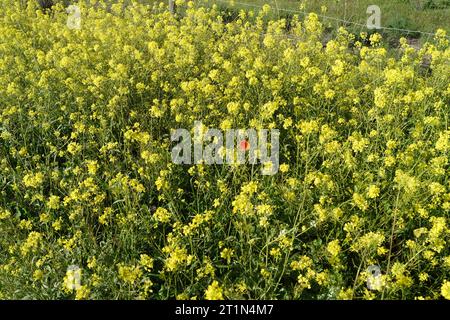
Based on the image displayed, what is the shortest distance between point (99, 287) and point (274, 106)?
191 centimetres

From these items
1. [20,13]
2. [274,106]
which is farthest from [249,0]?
[274,106]

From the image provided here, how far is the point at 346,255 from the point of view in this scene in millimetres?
3119

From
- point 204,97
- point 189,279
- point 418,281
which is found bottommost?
point 418,281

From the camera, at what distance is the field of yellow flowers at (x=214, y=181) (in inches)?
110

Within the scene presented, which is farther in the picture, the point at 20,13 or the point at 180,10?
the point at 180,10

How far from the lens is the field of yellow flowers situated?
2.79 metres

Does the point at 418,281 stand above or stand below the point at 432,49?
below

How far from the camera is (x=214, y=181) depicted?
3670 mm

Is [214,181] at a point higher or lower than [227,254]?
higher

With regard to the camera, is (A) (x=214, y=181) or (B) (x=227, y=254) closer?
(B) (x=227, y=254)
